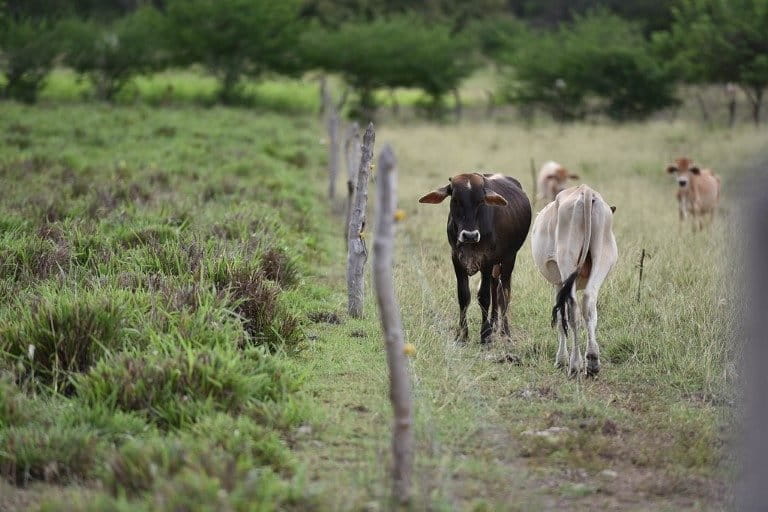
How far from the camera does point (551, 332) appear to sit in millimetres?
8703

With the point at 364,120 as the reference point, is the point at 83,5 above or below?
above

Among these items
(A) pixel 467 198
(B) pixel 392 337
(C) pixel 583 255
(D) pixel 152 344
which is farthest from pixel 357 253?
(B) pixel 392 337

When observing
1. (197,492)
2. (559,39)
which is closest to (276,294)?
(197,492)

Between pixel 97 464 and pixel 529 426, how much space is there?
2574 mm

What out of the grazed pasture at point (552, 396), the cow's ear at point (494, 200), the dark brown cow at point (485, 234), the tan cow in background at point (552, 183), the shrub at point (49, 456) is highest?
the cow's ear at point (494, 200)

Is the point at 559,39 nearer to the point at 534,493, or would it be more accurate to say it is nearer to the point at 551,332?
the point at 551,332

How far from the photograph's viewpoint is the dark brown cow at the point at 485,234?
8.04 meters

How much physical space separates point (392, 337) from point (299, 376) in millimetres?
1994

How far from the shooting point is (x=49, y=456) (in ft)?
17.3

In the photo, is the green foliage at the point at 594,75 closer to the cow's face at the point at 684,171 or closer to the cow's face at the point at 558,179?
the cow's face at the point at 558,179

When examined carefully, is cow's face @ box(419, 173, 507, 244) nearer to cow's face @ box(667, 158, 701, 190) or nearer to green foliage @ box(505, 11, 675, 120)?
cow's face @ box(667, 158, 701, 190)

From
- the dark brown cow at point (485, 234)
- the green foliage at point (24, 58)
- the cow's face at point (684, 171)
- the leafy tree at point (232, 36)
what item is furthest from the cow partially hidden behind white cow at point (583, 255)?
the leafy tree at point (232, 36)

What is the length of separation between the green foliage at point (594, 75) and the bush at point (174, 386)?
1255 inches

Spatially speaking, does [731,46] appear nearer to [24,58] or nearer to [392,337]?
[24,58]
